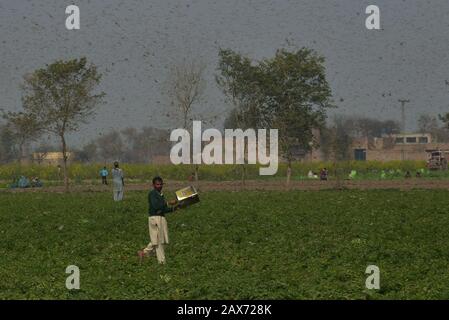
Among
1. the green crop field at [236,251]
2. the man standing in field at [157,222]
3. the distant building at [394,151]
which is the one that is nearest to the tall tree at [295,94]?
the green crop field at [236,251]

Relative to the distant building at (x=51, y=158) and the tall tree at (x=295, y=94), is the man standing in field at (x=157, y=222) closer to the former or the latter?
the tall tree at (x=295, y=94)

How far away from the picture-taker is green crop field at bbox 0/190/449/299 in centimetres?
1398

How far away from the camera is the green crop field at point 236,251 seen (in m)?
14.0

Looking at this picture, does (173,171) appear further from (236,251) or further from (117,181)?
(236,251)

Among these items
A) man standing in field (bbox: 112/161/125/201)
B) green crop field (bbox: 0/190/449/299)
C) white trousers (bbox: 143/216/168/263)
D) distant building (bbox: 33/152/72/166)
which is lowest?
green crop field (bbox: 0/190/449/299)

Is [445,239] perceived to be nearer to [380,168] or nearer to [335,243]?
[335,243]

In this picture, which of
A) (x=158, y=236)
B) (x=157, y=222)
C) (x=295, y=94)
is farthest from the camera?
(x=295, y=94)

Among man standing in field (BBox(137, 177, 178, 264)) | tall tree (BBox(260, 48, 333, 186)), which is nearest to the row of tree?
tall tree (BBox(260, 48, 333, 186))

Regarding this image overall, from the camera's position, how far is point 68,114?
188 feet

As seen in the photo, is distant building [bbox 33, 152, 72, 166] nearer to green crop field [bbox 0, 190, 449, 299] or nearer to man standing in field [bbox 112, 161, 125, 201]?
man standing in field [bbox 112, 161, 125, 201]

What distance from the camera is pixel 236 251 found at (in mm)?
19844

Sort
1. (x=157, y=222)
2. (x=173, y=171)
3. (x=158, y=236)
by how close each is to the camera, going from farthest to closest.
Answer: (x=173, y=171) → (x=157, y=222) → (x=158, y=236)

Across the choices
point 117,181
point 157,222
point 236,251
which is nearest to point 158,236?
point 157,222

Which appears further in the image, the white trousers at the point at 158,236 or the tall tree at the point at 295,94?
the tall tree at the point at 295,94
